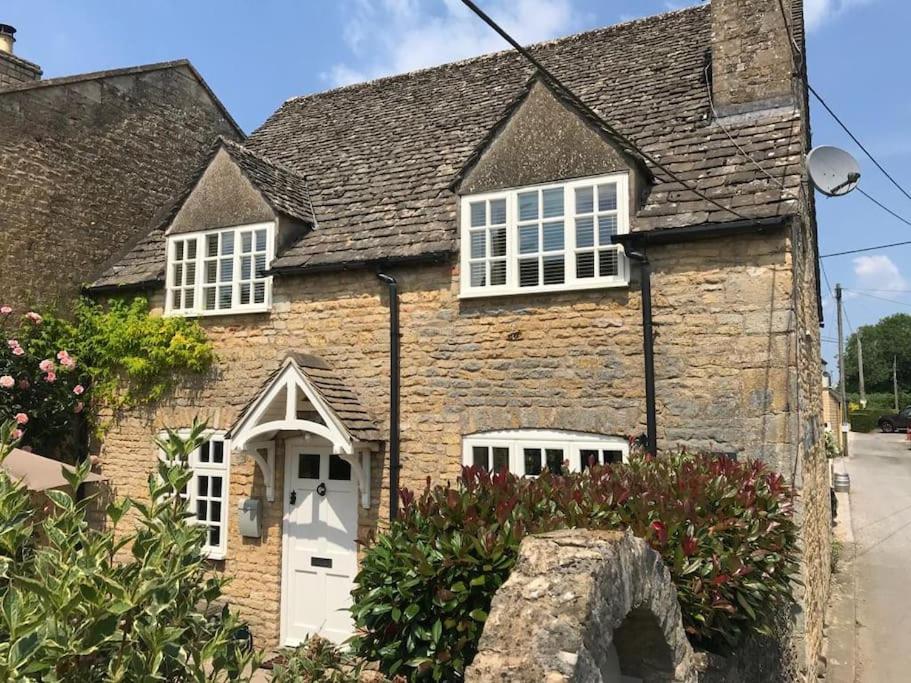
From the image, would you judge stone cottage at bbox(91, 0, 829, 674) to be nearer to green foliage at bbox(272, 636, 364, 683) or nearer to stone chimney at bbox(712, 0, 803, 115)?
stone chimney at bbox(712, 0, 803, 115)

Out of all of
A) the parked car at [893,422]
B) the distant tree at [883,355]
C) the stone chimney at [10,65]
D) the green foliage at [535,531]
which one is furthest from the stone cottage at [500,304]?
the distant tree at [883,355]

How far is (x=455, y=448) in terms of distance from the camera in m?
8.84

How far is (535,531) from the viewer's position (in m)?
4.52

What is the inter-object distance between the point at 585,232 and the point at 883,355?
99289mm

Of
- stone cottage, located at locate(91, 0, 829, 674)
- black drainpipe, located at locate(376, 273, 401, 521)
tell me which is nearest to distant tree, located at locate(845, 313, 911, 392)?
stone cottage, located at locate(91, 0, 829, 674)

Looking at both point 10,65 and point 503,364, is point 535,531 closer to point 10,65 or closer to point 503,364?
point 503,364

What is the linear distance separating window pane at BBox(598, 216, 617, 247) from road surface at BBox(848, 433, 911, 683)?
249 inches

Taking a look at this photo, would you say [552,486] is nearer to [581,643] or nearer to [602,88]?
[581,643]

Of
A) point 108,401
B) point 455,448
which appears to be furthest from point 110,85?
point 455,448

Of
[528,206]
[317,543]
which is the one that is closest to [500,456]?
[317,543]

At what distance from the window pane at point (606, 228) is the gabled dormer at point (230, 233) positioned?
488 cm

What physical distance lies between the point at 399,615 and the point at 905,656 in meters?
8.43

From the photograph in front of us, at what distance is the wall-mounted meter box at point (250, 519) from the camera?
31.9 ft

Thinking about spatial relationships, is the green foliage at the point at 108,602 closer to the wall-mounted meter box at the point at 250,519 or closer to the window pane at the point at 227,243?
the wall-mounted meter box at the point at 250,519
